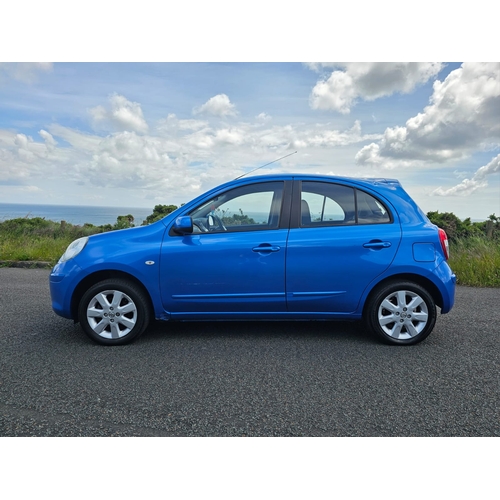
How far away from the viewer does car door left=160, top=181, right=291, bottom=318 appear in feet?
14.8

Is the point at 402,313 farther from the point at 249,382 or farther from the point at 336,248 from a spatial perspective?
the point at 249,382

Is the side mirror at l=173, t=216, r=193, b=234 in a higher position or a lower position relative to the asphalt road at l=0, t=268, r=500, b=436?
higher

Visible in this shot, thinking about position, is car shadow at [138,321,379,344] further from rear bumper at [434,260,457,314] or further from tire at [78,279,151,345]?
rear bumper at [434,260,457,314]

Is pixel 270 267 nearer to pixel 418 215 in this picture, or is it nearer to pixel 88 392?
pixel 418 215

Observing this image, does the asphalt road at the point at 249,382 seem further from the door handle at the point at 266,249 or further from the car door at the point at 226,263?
the door handle at the point at 266,249

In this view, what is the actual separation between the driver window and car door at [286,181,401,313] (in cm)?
23

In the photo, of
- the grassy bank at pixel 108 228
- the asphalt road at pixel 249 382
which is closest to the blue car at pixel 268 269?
the asphalt road at pixel 249 382

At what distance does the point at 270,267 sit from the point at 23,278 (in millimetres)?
6347

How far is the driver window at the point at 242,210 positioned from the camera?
4645mm

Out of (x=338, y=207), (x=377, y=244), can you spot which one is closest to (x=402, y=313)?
(x=377, y=244)

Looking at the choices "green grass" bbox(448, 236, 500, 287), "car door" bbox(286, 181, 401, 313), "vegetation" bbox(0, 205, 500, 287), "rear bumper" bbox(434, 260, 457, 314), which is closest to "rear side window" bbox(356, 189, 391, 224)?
"car door" bbox(286, 181, 401, 313)

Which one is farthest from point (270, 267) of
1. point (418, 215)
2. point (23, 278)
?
point (23, 278)

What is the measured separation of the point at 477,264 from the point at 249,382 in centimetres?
688

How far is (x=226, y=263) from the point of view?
452cm
